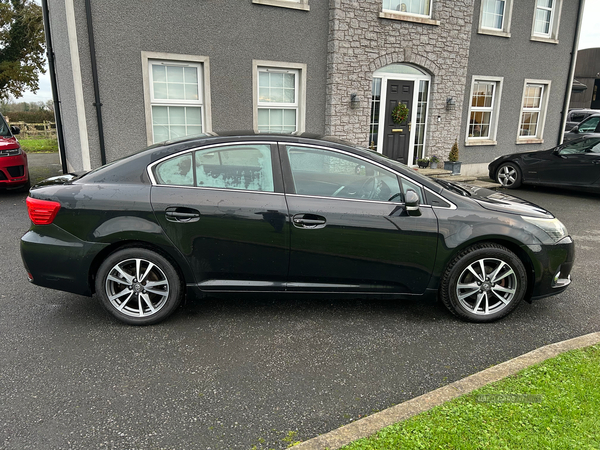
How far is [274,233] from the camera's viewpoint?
3617 mm

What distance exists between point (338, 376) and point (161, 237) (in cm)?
175

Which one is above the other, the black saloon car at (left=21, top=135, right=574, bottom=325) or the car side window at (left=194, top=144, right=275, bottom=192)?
the car side window at (left=194, top=144, right=275, bottom=192)

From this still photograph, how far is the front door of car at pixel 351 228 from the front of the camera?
3.63 m

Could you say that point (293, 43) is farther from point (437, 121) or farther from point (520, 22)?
point (520, 22)

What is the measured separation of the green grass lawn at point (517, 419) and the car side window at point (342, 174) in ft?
5.48

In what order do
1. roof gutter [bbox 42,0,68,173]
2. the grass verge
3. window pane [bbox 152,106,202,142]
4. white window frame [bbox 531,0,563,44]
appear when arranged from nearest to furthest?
window pane [bbox 152,106,202,142] < roof gutter [bbox 42,0,68,173] < white window frame [bbox 531,0,563,44] < the grass verge

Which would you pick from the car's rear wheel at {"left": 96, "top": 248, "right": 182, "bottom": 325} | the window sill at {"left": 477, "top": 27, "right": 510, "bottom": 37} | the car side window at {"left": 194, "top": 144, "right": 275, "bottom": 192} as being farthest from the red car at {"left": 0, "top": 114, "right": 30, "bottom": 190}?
the window sill at {"left": 477, "top": 27, "right": 510, "bottom": 37}

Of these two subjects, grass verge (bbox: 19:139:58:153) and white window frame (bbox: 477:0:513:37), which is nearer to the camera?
white window frame (bbox: 477:0:513:37)

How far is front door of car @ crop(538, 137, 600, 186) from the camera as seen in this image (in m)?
9.59

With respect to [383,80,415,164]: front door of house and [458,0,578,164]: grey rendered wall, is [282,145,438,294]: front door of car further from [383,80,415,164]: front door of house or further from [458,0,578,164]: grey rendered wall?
[458,0,578,164]: grey rendered wall

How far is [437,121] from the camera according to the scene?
1216 cm

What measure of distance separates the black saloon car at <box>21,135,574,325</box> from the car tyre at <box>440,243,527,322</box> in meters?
0.01

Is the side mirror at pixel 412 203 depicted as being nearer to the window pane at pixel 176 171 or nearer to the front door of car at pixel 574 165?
the window pane at pixel 176 171

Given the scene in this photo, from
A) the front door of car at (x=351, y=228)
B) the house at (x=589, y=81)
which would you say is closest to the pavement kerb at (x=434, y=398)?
the front door of car at (x=351, y=228)
